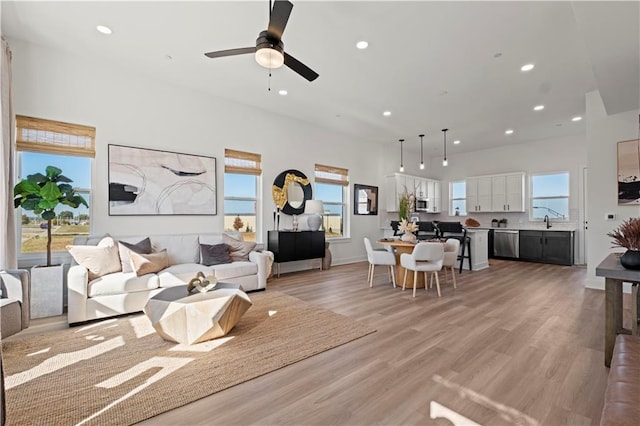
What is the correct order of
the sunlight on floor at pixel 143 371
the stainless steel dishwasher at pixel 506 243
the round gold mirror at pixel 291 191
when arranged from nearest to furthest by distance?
1. the sunlight on floor at pixel 143 371
2. the round gold mirror at pixel 291 191
3. the stainless steel dishwasher at pixel 506 243

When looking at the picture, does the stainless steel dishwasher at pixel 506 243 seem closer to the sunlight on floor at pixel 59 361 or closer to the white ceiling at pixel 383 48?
the white ceiling at pixel 383 48

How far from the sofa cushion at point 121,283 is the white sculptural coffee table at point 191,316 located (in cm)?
94

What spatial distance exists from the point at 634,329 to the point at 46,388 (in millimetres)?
4450

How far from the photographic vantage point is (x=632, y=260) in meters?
2.34

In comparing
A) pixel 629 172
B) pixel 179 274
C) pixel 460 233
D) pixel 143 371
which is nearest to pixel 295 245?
pixel 179 274

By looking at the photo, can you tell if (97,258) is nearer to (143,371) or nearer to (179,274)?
(179,274)

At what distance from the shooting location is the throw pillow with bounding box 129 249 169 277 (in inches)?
151

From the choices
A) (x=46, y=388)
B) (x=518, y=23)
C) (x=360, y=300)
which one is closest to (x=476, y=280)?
(x=360, y=300)

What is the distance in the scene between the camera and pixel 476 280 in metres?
5.63

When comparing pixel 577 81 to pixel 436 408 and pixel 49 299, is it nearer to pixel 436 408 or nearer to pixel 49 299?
pixel 436 408

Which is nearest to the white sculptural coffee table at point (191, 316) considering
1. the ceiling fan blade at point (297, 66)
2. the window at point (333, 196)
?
the ceiling fan blade at point (297, 66)

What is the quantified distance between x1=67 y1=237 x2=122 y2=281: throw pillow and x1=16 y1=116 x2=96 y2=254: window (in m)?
0.70

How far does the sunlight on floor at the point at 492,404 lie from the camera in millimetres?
1914

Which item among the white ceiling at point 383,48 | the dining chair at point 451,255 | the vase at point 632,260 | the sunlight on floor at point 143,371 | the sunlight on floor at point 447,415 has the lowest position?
the sunlight on floor at point 447,415
